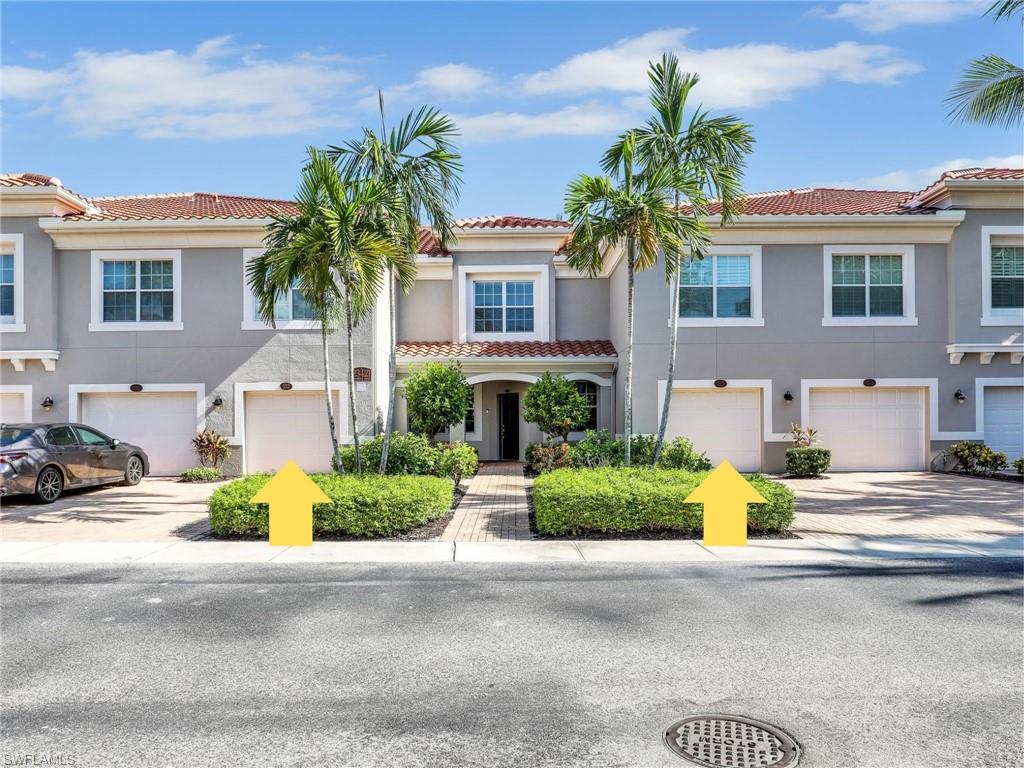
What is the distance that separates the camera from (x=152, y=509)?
1295cm

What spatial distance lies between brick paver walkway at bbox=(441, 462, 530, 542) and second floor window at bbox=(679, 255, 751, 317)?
19.0ft

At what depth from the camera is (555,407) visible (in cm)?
1733

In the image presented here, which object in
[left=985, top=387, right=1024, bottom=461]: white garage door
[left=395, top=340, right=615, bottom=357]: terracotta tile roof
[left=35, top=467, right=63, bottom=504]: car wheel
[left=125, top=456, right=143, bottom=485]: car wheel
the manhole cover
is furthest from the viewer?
[left=395, top=340, right=615, bottom=357]: terracotta tile roof

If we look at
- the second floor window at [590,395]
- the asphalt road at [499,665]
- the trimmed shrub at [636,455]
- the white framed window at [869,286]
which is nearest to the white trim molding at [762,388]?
the white framed window at [869,286]

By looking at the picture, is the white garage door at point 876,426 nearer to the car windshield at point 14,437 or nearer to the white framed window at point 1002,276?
the white framed window at point 1002,276

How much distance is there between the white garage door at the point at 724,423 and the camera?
1817 centimetres

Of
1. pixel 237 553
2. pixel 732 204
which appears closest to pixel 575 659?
pixel 237 553

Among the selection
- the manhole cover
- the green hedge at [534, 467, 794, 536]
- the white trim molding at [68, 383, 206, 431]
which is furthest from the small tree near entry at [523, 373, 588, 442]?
the manhole cover

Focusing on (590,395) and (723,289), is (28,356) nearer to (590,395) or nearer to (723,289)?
(590,395)

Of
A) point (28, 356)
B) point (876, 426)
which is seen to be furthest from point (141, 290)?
point (876, 426)

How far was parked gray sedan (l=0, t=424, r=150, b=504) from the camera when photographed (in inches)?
513

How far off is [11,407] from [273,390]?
624cm

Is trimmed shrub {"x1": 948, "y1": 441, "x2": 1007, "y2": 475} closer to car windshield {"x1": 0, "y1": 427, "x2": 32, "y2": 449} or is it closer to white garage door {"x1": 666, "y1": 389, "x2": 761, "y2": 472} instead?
white garage door {"x1": 666, "y1": 389, "x2": 761, "y2": 472}

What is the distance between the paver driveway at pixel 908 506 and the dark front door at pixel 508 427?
26.5 feet
